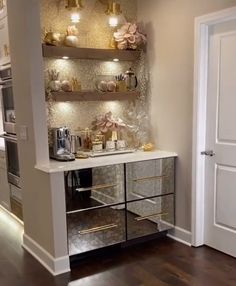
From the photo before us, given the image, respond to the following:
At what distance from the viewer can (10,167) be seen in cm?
408

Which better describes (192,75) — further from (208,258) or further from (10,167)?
(10,167)

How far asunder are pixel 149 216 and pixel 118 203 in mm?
431

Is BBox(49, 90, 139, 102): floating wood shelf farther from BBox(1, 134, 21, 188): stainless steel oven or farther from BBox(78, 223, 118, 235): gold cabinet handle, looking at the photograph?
BBox(78, 223, 118, 235): gold cabinet handle

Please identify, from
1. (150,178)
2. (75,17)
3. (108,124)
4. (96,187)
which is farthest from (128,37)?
(96,187)

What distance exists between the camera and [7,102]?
394 cm

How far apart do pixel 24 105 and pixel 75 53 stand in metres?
0.73

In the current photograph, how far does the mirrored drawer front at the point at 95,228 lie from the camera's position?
2881 mm

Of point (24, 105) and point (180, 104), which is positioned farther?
point (180, 104)

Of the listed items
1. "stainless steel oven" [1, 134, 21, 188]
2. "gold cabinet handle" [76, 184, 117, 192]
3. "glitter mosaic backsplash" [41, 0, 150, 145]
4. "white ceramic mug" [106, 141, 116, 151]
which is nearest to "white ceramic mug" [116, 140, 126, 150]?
"white ceramic mug" [106, 141, 116, 151]

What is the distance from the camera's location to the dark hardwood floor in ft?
8.74

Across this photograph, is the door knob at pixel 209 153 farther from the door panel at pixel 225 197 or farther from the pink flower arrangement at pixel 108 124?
the pink flower arrangement at pixel 108 124

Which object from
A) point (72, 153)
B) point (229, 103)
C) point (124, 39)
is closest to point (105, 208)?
point (72, 153)

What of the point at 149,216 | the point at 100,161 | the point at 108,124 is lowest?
the point at 149,216

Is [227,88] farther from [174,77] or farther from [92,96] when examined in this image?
[92,96]
